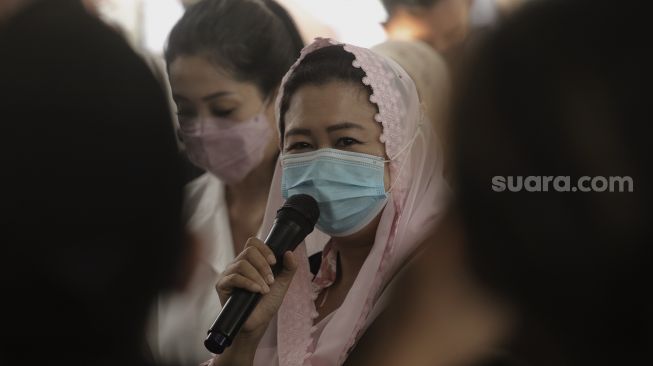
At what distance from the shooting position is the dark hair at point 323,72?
1827 millimetres

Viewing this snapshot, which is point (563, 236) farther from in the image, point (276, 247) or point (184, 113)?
point (184, 113)

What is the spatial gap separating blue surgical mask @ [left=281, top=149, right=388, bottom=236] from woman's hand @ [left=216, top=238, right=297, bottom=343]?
13 cm

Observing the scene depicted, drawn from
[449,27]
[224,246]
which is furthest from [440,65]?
[224,246]

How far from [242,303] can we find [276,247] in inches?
4.6

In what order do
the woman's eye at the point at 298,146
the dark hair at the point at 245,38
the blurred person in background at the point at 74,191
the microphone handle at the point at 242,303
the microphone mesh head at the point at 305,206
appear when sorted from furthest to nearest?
the blurred person in background at the point at 74,191
the dark hair at the point at 245,38
the woman's eye at the point at 298,146
the microphone mesh head at the point at 305,206
the microphone handle at the point at 242,303

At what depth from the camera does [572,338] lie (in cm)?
187

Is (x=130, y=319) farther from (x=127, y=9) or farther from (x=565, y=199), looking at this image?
(x=565, y=199)

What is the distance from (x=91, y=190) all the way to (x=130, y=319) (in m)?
0.31

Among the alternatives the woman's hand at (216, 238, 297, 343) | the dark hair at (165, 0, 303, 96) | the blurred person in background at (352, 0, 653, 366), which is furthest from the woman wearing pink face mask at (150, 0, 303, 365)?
the blurred person in background at (352, 0, 653, 366)

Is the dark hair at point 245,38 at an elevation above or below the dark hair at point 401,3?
below

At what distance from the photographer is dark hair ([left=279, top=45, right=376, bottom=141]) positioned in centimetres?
183

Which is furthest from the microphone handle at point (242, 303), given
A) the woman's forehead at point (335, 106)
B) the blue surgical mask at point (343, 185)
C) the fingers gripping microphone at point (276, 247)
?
the woman's forehead at point (335, 106)

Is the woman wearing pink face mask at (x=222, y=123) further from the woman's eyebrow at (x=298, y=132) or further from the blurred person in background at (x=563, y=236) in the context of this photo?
the blurred person in background at (x=563, y=236)

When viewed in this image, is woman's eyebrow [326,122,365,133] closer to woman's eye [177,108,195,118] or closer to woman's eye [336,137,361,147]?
woman's eye [336,137,361,147]
